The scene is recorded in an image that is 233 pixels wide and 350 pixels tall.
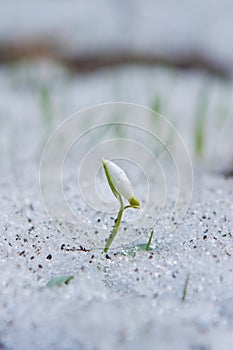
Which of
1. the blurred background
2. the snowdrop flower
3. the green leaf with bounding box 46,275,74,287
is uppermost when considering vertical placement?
the blurred background

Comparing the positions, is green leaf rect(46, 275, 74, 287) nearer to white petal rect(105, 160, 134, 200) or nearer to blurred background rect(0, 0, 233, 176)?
white petal rect(105, 160, 134, 200)

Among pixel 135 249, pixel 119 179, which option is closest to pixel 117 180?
pixel 119 179

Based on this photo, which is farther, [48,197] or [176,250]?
[48,197]

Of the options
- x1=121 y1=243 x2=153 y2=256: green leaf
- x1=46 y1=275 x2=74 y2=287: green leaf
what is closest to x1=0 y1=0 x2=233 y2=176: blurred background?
x1=121 y1=243 x2=153 y2=256: green leaf

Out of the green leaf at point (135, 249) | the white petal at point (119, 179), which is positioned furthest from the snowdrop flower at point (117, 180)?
the green leaf at point (135, 249)

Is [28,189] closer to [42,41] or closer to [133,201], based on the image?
[133,201]

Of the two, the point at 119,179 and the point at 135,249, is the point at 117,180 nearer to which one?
the point at 119,179

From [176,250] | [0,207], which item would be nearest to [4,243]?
[0,207]
